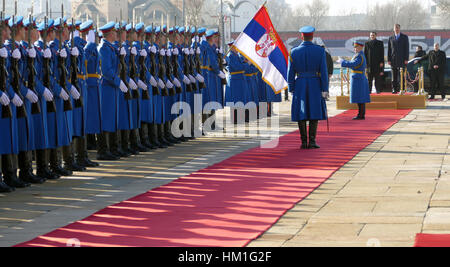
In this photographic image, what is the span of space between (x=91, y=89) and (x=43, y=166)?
1.84m

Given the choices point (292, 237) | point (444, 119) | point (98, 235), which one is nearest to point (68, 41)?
point (98, 235)

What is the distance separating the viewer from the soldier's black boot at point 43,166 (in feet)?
35.5

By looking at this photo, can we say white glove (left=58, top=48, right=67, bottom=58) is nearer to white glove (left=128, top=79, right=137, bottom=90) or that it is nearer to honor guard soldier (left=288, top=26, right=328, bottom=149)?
white glove (left=128, top=79, right=137, bottom=90)

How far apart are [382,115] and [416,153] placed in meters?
8.09

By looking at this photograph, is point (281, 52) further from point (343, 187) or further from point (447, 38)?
point (447, 38)

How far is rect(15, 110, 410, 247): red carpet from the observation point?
23.7 feet

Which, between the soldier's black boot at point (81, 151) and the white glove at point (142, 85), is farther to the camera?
the white glove at point (142, 85)

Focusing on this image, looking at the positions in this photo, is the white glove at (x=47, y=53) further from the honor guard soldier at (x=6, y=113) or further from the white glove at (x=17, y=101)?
the white glove at (x=17, y=101)

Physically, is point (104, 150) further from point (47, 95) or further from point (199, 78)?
point (199, 78)

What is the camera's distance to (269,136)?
53.3 feet

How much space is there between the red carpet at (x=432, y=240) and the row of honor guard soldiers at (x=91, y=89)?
483 centimetres

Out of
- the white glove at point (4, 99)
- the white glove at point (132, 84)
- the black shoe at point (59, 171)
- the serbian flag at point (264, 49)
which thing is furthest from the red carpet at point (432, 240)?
the serbian flag at point (264, 49)

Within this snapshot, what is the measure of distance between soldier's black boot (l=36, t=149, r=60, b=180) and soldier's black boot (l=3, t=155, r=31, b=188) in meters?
0.60

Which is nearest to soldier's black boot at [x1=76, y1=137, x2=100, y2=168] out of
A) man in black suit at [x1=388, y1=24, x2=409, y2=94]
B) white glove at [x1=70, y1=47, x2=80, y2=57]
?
white glove at [x1=70, y1=47, x2=80, y2=57]
